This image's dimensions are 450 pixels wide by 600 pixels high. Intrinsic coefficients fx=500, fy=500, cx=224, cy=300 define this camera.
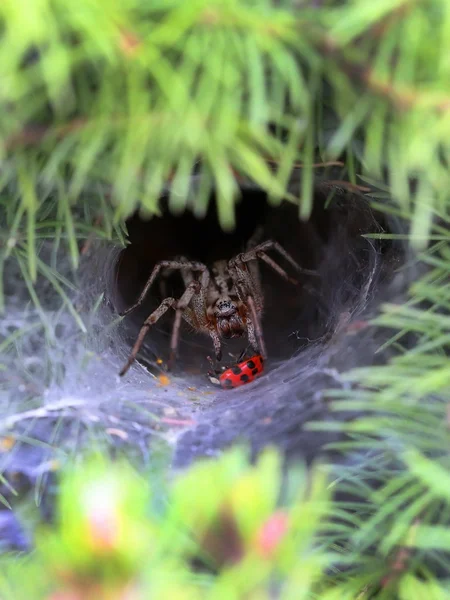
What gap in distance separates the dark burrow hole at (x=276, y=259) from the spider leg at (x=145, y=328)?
6 centimetres

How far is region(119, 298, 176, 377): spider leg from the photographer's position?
42.2 inches

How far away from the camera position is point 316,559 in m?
0.39

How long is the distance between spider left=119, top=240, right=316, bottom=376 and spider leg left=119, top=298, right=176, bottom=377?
2 centimetres

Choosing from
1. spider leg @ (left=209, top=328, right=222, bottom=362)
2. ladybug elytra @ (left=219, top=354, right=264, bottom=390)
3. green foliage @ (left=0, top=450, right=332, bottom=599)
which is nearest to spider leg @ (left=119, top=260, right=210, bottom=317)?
spider leg @ (left=209, top=328, right=222, bottom=362)

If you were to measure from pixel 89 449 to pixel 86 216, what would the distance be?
329 millimetres

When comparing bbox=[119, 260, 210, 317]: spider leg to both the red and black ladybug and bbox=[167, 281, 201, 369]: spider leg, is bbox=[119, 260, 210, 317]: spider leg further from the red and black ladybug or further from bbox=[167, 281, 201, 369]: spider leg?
the red and black ladybug

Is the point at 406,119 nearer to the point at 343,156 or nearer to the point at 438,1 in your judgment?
the point at 438,1

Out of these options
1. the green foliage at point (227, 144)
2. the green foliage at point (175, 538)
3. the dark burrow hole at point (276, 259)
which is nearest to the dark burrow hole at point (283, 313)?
the dark burrow hole at point (276, 259)

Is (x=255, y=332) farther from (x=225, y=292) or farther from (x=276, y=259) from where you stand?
(x=276, y=259)

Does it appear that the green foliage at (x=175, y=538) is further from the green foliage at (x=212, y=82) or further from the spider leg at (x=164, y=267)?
the spider leg at (x=164, y=267)

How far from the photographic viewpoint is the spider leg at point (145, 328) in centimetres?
107

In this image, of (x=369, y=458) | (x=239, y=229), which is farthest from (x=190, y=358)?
(x=369, y=458)

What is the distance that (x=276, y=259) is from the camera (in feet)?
5.22

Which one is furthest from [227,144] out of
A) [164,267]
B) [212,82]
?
[164,267]
